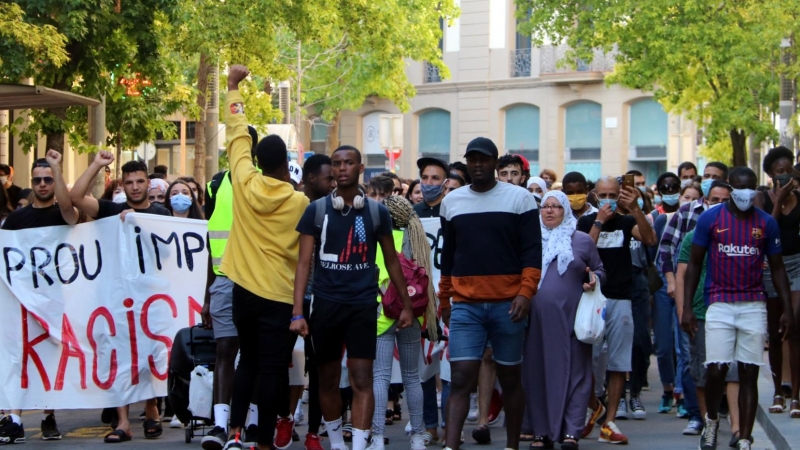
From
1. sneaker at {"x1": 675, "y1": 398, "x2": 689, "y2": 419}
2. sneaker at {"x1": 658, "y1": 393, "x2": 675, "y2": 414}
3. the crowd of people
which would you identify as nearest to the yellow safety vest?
the crowd of people

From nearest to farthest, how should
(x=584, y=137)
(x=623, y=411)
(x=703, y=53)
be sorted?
(x=623, y=411)
(x=703, y=53)
(x=584, y=137)

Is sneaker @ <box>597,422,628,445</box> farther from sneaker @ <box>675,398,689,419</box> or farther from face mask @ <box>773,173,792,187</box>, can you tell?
face mask @ <box>773,173,792,187</box>

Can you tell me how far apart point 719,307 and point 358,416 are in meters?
2.55

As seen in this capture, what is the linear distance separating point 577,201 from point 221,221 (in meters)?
3.18

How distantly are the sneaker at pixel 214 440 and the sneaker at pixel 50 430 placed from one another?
2027mm

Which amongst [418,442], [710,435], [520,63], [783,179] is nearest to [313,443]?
[418,442]

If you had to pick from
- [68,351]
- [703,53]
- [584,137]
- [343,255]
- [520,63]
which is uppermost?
[520,63]

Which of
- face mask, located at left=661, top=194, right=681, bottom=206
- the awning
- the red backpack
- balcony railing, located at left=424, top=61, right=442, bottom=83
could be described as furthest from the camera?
balcony railing, located at left=424, top=61, right=442, bottom=83

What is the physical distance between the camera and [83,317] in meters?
10.4

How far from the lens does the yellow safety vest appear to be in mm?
8938

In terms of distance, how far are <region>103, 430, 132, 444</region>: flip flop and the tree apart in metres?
19.7

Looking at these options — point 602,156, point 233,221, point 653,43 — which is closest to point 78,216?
point 233,221

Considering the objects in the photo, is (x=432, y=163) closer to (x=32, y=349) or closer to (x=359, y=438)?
(x=359, y=438)

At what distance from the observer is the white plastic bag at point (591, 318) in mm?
9477
